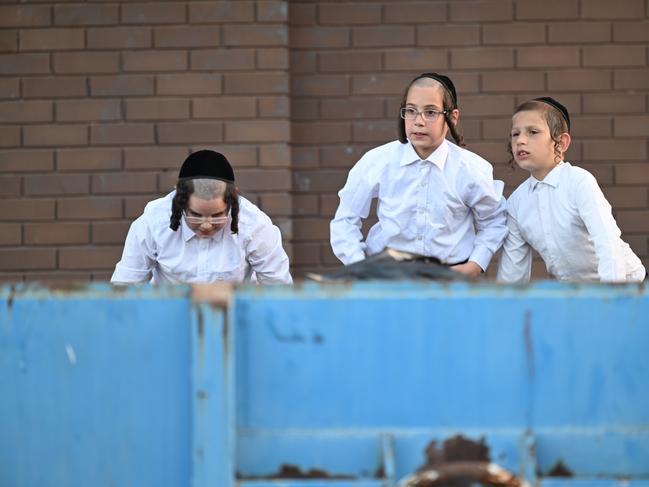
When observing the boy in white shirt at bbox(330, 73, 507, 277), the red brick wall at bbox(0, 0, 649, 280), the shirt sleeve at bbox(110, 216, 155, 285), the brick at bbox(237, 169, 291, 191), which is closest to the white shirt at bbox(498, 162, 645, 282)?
the boy in white shirt at bbox(330, 73, 507, 277)

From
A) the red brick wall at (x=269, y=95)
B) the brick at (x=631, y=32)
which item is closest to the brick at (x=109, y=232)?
the red brick wall at (x=269, y=95)

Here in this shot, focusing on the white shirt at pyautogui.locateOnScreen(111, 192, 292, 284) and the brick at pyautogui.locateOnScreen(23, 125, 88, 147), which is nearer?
the white shirt at pyautogui.locateOnScreen(111, 192, 292, 284)

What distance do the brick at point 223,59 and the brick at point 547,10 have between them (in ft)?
4.79

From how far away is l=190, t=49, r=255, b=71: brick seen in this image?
6.06 metres

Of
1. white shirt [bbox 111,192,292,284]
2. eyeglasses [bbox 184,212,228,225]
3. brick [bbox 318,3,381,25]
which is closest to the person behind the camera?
eyeglasses [bbox 184,212,228,225]

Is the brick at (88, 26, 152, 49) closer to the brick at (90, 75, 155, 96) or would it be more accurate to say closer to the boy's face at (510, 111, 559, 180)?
the brick at (90, 75, 155, 96)

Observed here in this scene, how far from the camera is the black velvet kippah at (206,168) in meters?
4.51

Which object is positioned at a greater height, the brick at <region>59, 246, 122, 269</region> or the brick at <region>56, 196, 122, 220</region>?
the brick at <region>56, 196, 122, 220</region>

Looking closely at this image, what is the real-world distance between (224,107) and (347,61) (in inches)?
28.4

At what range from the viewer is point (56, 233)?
6.14m

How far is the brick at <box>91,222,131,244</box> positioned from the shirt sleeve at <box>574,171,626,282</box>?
103 inches

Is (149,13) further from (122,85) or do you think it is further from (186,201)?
(186,201)

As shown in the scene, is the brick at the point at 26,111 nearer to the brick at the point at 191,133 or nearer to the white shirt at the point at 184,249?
the brick at the point at 191,133

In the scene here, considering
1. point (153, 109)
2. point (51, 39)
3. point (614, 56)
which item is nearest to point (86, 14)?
point (51, 39)
